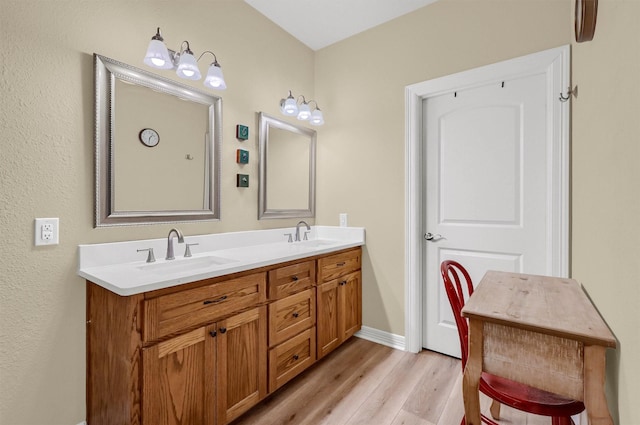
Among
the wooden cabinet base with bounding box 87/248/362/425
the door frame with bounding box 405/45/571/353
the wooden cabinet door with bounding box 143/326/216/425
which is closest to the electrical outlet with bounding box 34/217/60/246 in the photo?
the wooden cabinet base with bounding box 87/248/362/425

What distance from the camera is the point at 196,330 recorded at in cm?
137

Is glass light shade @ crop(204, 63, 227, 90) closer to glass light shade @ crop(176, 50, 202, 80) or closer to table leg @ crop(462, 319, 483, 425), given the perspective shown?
glass light shade @ crop(176, 50, 202, 80)

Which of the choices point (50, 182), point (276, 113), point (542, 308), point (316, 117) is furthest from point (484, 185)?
point (50, 182)

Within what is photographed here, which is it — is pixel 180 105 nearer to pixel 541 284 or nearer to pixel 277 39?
pixel 277 39

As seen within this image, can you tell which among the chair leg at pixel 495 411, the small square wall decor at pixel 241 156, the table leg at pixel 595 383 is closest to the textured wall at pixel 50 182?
the small square wall decor at pixel 241 156

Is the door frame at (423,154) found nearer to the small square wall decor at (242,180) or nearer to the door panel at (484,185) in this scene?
the door panel at (484,185)

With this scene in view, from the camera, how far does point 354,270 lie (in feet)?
8.30

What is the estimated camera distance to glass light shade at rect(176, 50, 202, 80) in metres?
1.67

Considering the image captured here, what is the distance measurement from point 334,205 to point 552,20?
1.93 meters

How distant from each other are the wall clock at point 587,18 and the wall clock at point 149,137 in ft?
6.71

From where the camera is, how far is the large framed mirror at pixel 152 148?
1544 millimetres

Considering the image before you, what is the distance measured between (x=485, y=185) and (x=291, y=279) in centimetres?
149

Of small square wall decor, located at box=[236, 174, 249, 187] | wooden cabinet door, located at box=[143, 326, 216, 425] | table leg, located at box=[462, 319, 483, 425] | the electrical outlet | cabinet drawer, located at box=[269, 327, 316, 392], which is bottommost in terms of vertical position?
cabinet drawer, located at box=[269, 327, 316, 392]

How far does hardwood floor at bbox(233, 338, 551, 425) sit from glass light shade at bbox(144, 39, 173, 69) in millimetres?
1926
